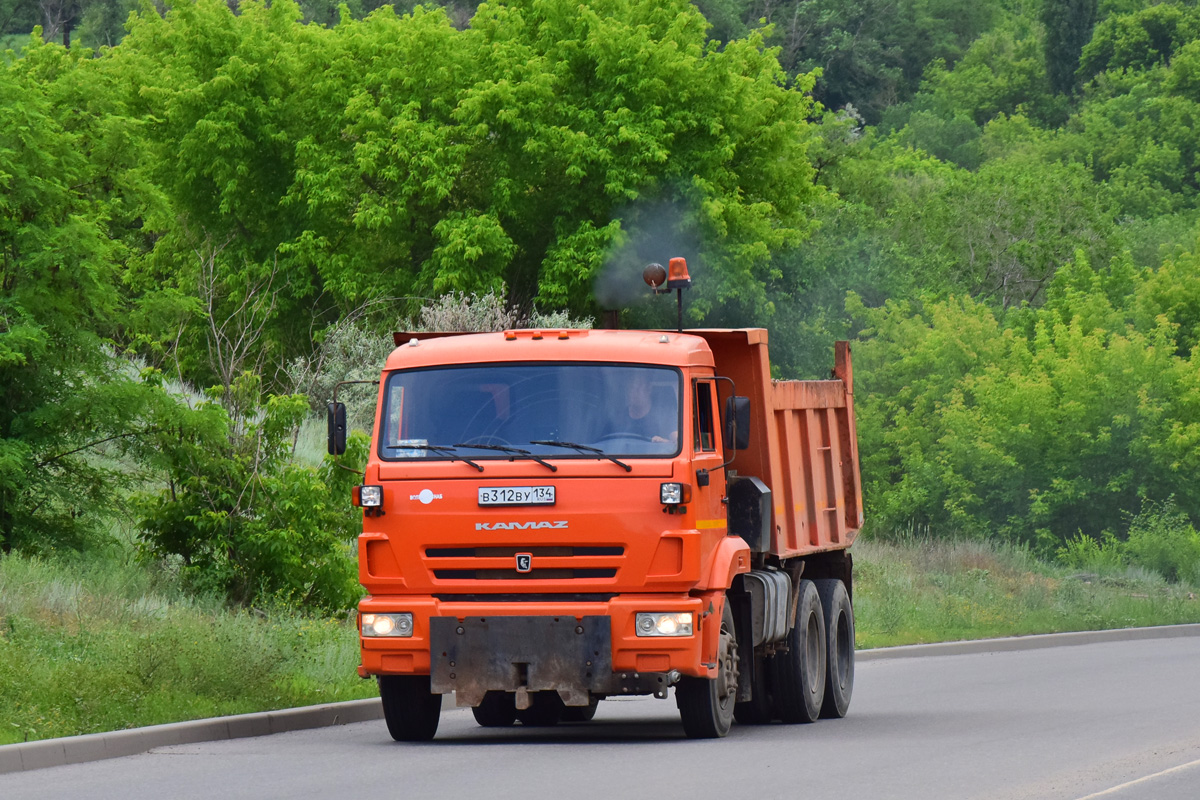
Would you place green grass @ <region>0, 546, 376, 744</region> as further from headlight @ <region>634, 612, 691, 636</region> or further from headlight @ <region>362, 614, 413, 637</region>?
headlight @ <region>634, 612, 691, 636</region>

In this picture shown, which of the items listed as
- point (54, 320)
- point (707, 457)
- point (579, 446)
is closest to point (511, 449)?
point (579, 446)

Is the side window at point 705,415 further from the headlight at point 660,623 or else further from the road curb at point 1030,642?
the road curb at point 1030,642

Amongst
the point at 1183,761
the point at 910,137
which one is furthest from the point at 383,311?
the point at 910,137

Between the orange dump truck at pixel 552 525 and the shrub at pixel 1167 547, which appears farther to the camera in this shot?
the shrub at pixel 1167 547

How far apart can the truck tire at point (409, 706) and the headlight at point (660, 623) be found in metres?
1.88

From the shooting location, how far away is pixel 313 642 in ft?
56.5

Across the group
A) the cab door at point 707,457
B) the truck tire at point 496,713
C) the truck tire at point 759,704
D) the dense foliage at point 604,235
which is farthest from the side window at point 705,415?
the dense foliage at point 604,235

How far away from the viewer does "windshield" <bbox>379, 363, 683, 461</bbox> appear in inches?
520

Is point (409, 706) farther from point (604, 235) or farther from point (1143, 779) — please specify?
point (604, 235)

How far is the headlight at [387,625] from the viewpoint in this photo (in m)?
13.1

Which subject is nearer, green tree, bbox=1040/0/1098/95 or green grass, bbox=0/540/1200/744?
green grass, bbox=0/540/1200/744

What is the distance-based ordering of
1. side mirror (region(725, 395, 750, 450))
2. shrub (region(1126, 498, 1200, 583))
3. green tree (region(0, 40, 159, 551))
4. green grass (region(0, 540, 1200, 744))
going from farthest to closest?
shrub (region(1126, 498, 1200, 583))
green tree (region(0, 40, 159, 551))
green grass (region(0, 540, 1200, 744))
side mirror (region(725, 395, 750, 450))

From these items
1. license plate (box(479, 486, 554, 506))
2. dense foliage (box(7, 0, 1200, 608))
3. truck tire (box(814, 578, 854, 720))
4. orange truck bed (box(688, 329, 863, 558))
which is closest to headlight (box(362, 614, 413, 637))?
license plate (box(479, 486, 554, 506))

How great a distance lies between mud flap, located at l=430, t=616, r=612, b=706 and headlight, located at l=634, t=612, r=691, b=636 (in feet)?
0.72
